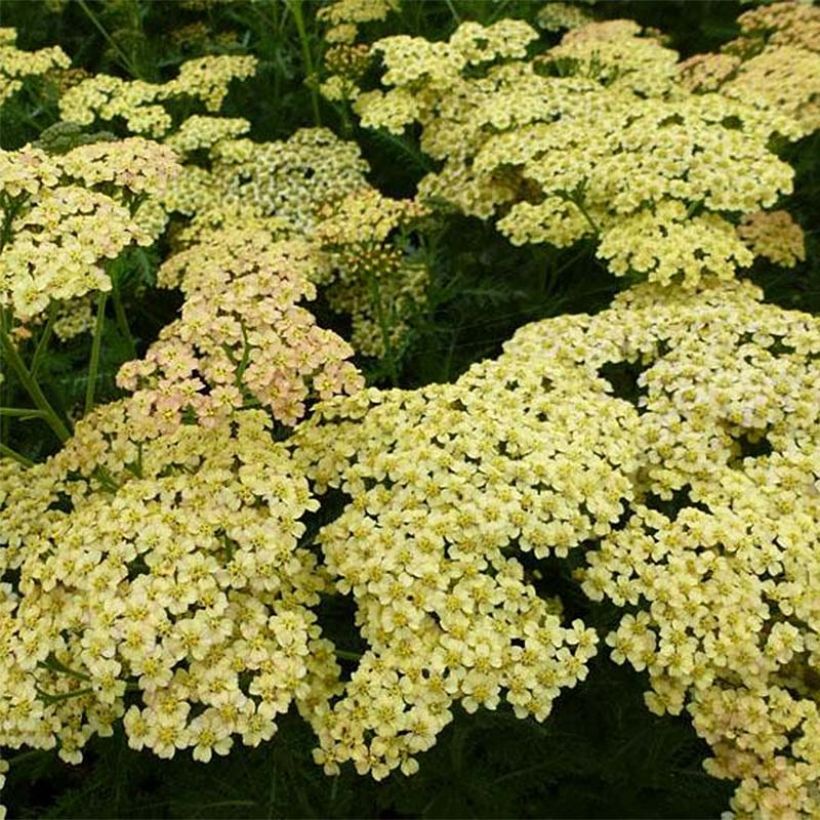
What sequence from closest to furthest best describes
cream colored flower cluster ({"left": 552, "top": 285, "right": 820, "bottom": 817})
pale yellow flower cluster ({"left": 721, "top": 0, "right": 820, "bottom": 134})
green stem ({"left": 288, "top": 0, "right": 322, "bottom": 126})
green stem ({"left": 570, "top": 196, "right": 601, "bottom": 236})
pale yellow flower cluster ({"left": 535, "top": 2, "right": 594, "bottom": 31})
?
cream colored flower cluster ({"left": 552, "top": 285, "right": 820, "bottom": 817}), green stem ({"left": 570, "top": 196, "right": 601, "bottom": 236}), pale yellow flower cluster ({"left": 721, "top": 0, "right": 820, "bottom": 134}), green stem ({"left": 288, "top": 0, "right": 322, "bottom": 126}), pale yellow flower cluster ({"left": 535, "top": 2, "right": 594, "bottom": 31})

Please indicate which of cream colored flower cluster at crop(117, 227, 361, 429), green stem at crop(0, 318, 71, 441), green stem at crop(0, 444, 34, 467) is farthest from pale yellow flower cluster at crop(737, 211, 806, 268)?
green stem at crop(0, 444, 34, 467)

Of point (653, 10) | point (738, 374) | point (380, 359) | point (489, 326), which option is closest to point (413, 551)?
point (738, 374)

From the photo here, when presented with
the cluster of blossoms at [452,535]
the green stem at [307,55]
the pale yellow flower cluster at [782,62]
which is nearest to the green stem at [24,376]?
the cluster of blossoms at [452,535]

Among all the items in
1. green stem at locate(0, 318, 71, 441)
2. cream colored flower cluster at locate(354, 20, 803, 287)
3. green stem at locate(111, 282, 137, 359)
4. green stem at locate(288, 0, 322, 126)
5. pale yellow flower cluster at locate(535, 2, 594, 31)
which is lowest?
green stem at locate(0, 318, 71, 441)

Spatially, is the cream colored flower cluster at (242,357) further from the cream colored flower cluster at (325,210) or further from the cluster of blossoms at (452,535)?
the cream colored flower cluster at (325,210)

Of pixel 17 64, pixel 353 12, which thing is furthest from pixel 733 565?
pixel 17 64

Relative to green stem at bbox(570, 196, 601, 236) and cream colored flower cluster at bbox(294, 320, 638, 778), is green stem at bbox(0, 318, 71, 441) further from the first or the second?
green stem at bbox(570, 196, 601, 236)
